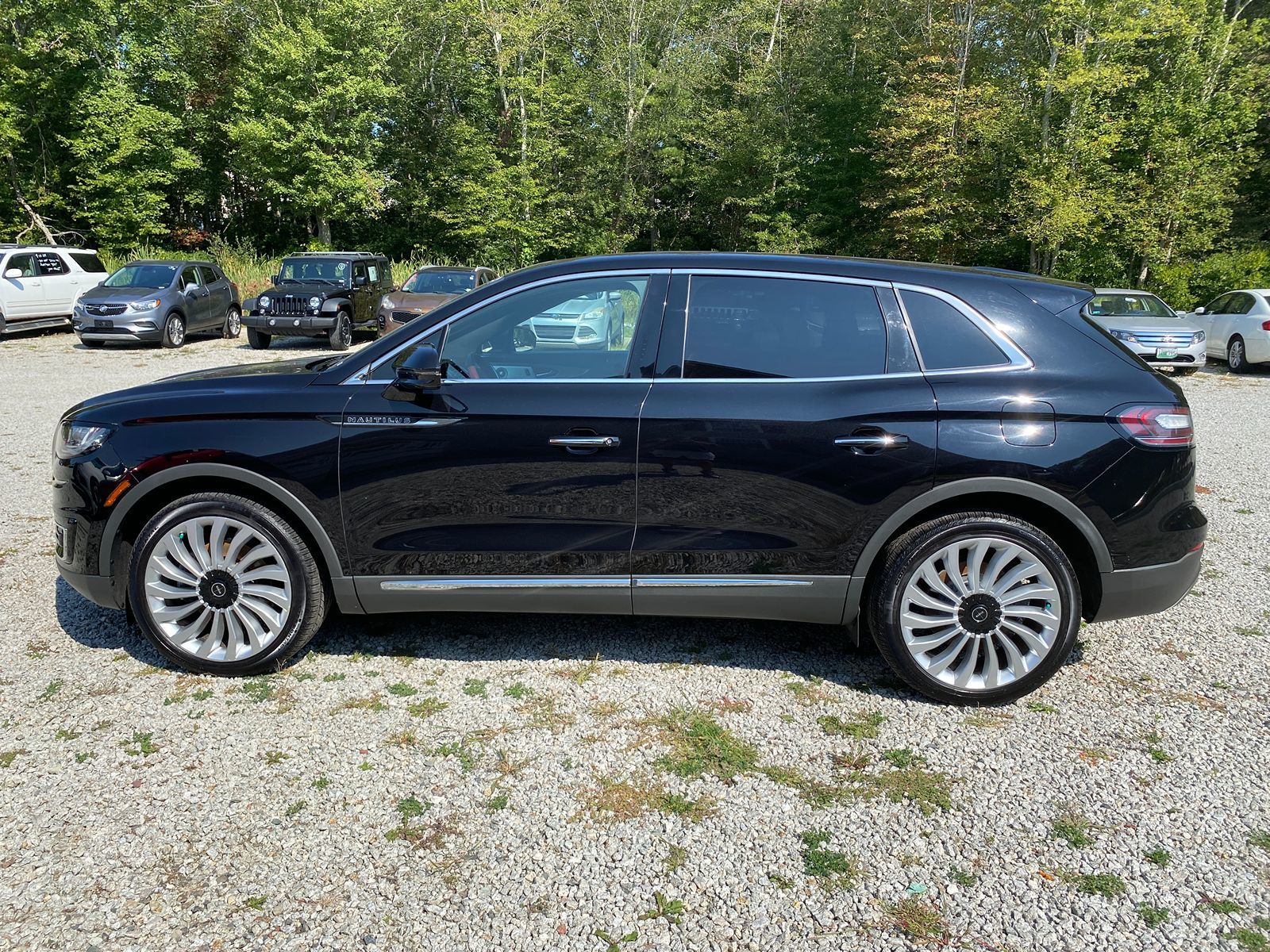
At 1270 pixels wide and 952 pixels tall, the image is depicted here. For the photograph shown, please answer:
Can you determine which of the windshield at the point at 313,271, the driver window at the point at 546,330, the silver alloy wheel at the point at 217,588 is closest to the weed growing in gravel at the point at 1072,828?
the driver window at the point at 546,330

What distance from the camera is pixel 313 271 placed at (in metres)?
17.8

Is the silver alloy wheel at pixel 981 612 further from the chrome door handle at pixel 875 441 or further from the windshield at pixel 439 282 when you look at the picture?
the windshield at pixel 439 282

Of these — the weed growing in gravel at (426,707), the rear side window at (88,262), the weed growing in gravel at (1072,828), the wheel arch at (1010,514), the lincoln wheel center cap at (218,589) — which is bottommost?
the weed growing in gravel at (426,707)

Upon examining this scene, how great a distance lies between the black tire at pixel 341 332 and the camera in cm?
1695

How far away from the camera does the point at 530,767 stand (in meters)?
3.23

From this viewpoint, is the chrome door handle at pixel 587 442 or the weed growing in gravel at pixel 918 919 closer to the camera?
the weed growing in gravel at pixel 918 919

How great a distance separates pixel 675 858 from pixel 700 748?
66cm

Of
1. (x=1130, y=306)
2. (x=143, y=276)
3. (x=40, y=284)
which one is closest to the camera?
(x=1130, y=306)

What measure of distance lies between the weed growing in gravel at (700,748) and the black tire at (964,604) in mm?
834

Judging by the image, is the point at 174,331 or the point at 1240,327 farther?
the point at 174,331

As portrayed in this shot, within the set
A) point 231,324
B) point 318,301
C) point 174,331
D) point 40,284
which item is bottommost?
point 174,331

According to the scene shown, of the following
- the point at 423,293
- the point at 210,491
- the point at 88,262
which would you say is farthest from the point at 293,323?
the point at 210,491

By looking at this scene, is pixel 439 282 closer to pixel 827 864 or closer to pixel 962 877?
pixel 827 864

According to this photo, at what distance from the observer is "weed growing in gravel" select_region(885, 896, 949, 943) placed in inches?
95.6
